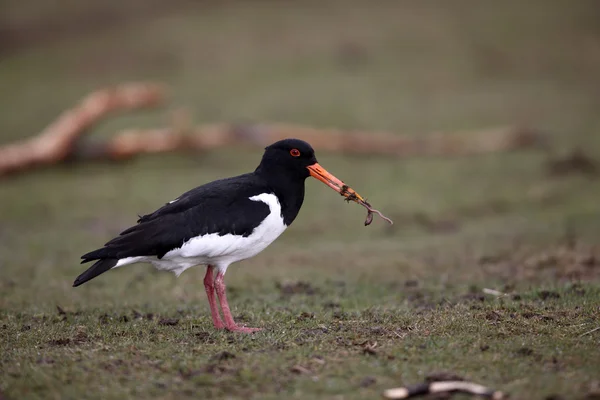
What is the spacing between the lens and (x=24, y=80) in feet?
103

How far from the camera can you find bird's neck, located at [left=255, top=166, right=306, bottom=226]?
8.95 metres

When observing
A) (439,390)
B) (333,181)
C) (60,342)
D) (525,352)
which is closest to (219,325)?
(60,342)

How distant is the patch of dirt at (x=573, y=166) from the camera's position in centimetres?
1881

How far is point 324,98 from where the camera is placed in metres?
27.3

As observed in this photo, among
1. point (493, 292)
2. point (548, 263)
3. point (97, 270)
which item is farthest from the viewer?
point (548, 263)

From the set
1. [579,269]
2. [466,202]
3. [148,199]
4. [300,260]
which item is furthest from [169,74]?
[579,269]

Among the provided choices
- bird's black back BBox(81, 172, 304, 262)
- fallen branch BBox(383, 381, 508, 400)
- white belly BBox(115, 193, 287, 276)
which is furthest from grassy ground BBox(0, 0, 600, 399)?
bird's black back BBox(81, 172, 304, 262)

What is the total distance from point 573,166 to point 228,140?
938cm

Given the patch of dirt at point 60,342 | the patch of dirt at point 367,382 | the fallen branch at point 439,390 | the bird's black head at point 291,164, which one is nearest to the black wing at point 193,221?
the bird's black head at point 291,164

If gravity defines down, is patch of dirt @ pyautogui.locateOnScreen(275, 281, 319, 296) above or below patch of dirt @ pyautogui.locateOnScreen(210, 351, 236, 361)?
below

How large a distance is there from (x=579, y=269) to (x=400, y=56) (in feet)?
68.5

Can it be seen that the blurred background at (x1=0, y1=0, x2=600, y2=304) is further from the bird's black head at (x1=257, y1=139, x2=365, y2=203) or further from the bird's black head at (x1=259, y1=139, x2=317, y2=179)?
the bird's black head at (x1=259, y1=139, x2=317, y2=179)

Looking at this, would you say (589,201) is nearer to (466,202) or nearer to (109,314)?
(466,202)

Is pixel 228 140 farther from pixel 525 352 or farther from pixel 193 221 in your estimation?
pixel 525 352
